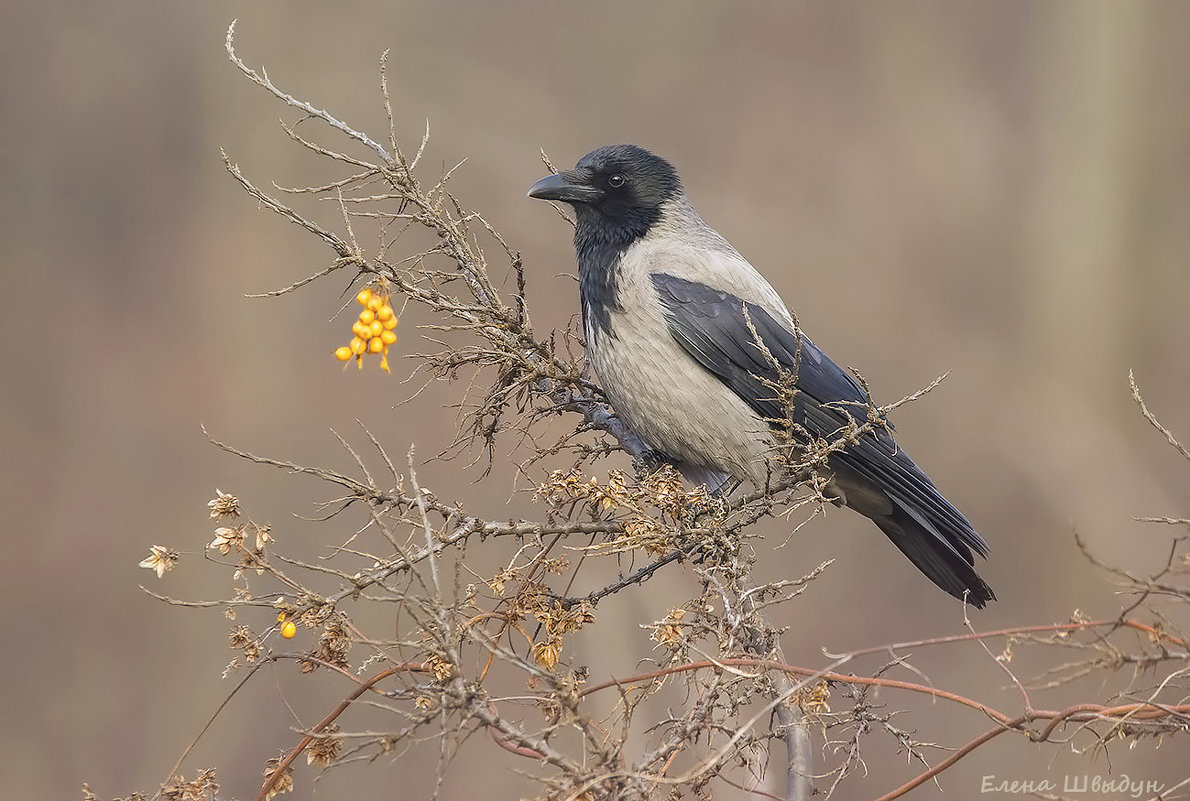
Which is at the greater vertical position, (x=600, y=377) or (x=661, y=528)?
(x=600, y=377)

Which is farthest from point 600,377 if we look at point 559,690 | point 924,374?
point 924,374

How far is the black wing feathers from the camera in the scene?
3545mm

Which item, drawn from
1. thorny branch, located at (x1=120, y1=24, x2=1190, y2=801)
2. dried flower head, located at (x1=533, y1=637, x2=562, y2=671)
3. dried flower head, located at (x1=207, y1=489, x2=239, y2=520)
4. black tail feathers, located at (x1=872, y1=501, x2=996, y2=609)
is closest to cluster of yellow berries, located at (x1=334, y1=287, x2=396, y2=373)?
thorny branch, located at (x1=120, y1=24, x2=1190, y2=801)

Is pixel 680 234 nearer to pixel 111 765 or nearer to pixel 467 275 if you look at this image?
pixel 467 275

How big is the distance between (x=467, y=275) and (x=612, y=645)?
3976 millimetres

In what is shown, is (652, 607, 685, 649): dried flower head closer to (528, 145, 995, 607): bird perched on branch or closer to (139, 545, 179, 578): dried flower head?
(139, 545, 179, 578): dried flower head

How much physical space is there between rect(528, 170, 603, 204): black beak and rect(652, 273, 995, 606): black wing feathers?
0.40m

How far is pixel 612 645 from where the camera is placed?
6.52 meters

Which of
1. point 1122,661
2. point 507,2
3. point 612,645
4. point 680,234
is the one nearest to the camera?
point 1122,661

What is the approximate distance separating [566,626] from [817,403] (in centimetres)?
151

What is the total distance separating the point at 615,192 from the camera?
3.95 meters

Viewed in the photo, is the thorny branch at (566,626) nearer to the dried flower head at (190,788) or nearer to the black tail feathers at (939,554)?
the dried flower head at (190,788)

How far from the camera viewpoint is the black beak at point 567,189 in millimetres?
3855

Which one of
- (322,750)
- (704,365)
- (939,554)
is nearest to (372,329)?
(322,750)
